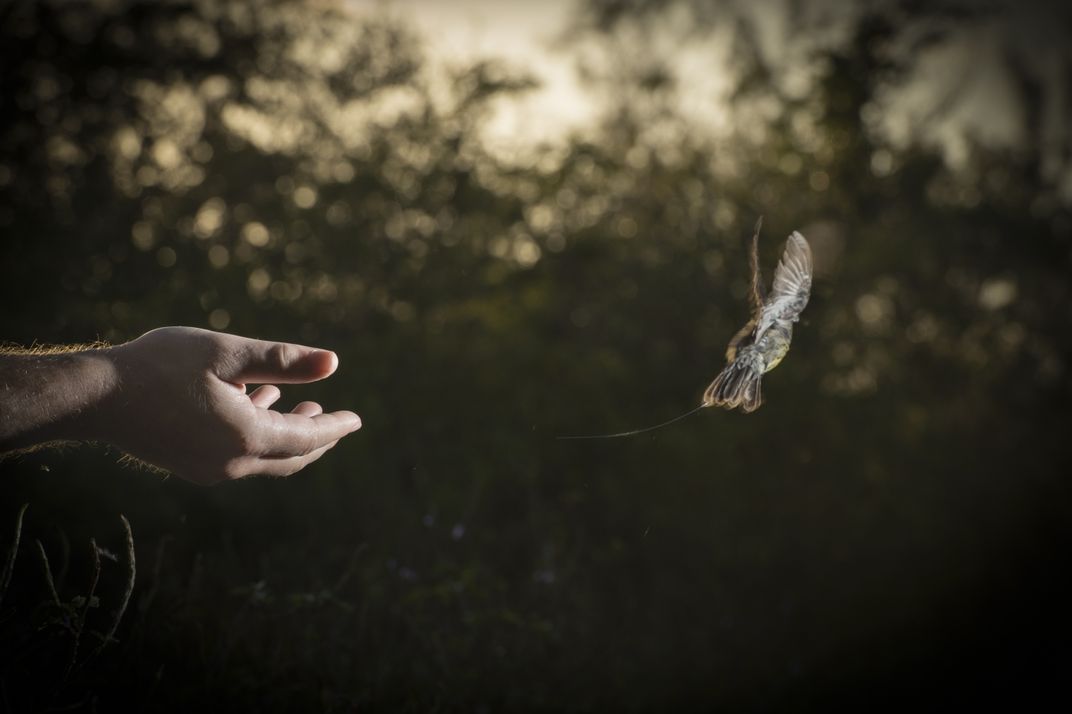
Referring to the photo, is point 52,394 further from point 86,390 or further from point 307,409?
point 307,409

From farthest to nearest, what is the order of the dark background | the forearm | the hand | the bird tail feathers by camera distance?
the dark background → the bird tail feathers → the hand → the forearm

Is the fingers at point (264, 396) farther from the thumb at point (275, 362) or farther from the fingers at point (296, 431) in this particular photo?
the thumb at point (275, 362)

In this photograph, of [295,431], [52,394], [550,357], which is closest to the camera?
[52,394]

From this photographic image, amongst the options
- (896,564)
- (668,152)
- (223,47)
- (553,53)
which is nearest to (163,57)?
(223,47)

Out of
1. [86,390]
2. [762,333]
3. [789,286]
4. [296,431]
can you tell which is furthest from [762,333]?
[86,390]

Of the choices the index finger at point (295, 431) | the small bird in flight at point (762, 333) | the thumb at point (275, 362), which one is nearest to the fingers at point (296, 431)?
the index finger at point (295, 431)

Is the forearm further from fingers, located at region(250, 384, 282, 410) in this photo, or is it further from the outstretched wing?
the outstretched wing

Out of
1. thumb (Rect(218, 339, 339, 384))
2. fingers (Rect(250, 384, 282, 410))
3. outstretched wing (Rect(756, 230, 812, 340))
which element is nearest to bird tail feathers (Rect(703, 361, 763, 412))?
outstretched wing (Rect(756, 230, 812, 340))
